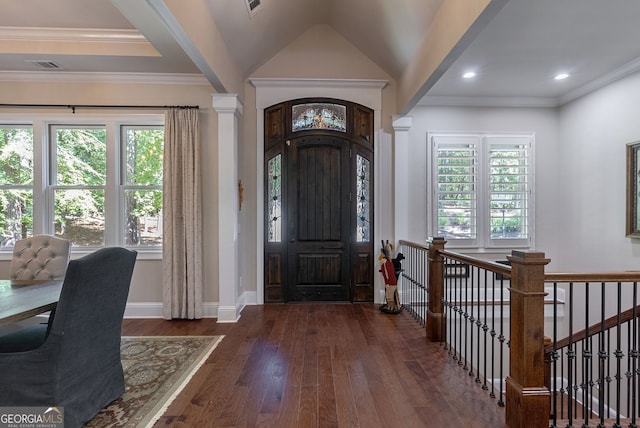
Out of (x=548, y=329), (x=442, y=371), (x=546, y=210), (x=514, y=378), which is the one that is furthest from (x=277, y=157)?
(x=548, y=329)

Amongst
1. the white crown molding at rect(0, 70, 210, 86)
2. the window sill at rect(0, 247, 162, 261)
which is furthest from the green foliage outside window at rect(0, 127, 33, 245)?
the white crown molding at rect(0, 70, 210, 86)

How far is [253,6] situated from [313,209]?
94.5 inches

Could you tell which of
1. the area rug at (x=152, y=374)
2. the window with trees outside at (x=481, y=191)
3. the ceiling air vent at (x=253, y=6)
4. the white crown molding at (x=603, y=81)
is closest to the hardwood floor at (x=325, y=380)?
the area rug at (x=152, y=374)

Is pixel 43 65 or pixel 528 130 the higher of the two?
pixel 43 65

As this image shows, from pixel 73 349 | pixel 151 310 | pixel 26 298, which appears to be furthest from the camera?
pixel 151 310

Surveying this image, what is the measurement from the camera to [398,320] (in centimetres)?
385

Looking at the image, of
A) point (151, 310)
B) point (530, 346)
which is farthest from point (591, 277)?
point (151, 310)

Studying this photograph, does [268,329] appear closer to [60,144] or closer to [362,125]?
[362,125]

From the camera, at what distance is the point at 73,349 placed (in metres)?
1.85

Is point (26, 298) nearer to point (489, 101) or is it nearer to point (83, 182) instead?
point (83, 182)

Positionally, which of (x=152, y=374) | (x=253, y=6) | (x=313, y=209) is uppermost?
(x=253, y=6)

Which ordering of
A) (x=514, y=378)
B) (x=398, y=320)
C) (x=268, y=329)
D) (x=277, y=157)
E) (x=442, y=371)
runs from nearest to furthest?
(x=514, y=378), (x=442, y=371), (x=268, y=329), (x=398, y=320), (x=277, y=157)

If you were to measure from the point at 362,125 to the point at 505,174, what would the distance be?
2.19 meters

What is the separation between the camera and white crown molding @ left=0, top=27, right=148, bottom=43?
335cm
